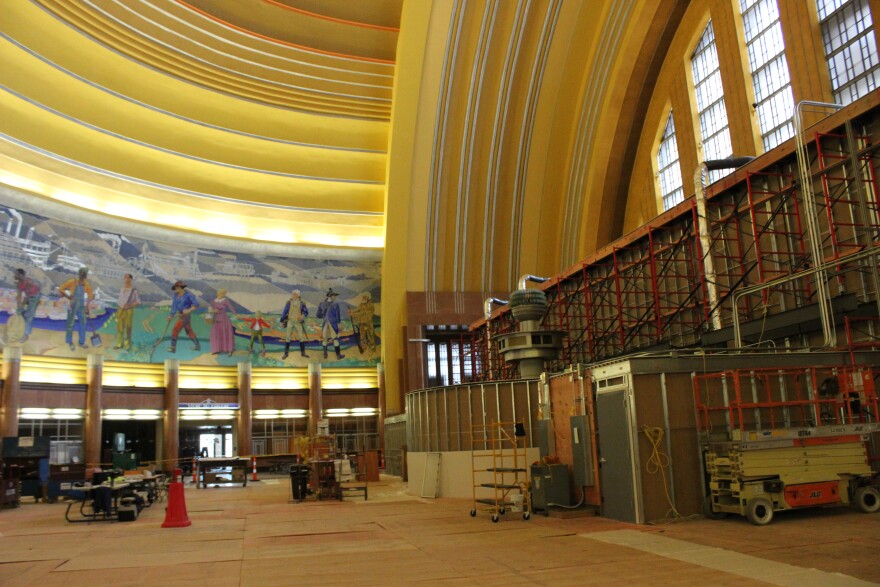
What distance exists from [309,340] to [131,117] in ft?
44.8

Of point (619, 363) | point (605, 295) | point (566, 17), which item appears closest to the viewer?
point (619, 363)

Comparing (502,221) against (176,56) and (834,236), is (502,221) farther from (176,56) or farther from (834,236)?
(834,236)

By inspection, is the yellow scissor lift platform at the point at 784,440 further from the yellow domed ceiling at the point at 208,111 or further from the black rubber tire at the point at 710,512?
the yellow domed ceiling at the point at 208,111

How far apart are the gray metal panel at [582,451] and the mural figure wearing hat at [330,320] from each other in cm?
2656

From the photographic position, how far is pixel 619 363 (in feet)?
38.4

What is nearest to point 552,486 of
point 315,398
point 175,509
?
point 175,509

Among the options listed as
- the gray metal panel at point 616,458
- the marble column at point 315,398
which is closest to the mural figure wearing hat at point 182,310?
the marble column at point 315,398

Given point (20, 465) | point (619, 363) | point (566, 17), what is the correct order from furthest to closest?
point (566, 17) → point (20, 465) → point (619, 363)

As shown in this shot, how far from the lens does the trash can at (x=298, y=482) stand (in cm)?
1867

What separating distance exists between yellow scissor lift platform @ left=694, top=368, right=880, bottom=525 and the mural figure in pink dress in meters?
28.1

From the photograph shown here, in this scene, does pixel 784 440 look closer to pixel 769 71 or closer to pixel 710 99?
pixel 769 71

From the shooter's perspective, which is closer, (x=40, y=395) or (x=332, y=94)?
(x=40, y=395)

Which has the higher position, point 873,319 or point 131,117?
point 131,117

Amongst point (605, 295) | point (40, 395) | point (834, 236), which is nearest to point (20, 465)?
point (40, 395)
